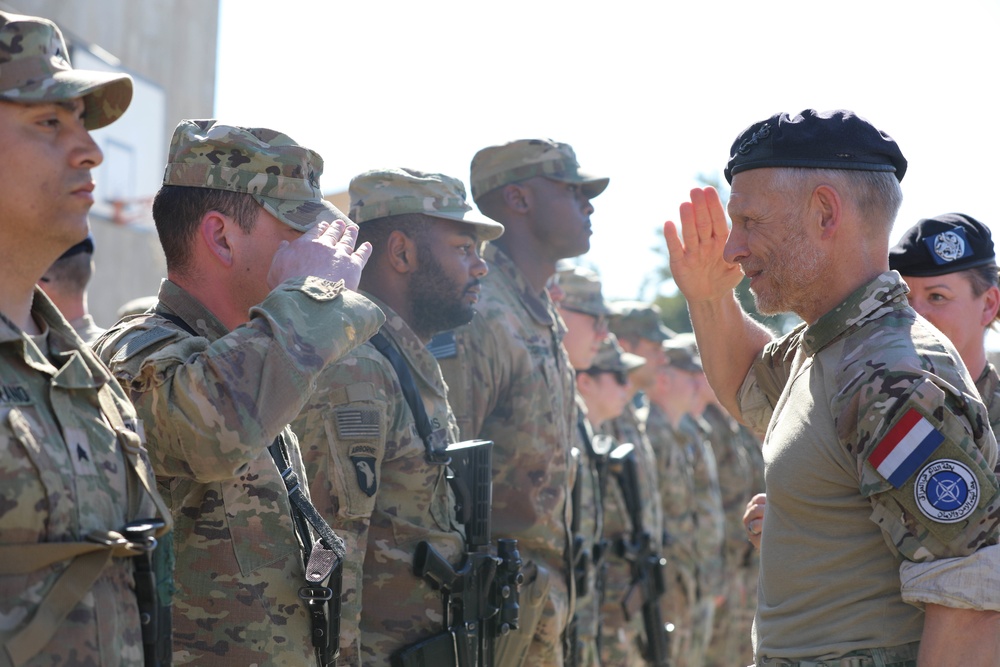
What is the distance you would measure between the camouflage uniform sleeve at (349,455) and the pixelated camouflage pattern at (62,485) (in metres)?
1.25

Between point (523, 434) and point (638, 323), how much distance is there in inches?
210

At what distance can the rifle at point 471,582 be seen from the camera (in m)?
3.70

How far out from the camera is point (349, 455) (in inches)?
137

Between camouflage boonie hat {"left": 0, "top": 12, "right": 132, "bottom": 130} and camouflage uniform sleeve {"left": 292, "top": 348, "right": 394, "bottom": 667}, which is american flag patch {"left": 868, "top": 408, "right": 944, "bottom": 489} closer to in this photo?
camouflage uniform sleeve {"left": 292, "top": 348, "right": 394, "bottom": 667}

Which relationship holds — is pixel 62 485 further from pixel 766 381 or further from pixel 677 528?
pixel 677 528

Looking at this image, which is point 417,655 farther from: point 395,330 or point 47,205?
point 47,205

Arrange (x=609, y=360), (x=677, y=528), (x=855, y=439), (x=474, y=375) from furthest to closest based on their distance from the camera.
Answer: (x=677, y=528)
(x=609, y=360)
(x=474, y=375)
(x=855, y=439)

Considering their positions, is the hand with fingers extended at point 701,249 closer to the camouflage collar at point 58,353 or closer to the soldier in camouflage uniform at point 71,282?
the camouflage collar at point 58,353

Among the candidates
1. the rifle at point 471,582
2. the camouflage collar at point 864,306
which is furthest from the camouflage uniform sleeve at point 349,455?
the camouflage collar at point 864,306

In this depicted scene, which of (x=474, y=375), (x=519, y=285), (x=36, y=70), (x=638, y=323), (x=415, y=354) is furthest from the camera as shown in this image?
(x=638, y=323)

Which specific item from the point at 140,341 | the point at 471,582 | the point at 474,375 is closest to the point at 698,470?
the point at 474,375

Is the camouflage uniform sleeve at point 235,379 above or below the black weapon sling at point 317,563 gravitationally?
above

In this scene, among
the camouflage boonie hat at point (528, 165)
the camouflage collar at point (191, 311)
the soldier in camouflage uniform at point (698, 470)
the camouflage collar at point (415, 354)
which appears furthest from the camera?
the soldier in camouflage uniform at point (698, 470)

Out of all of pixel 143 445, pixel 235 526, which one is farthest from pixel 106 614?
pixel 235 526
